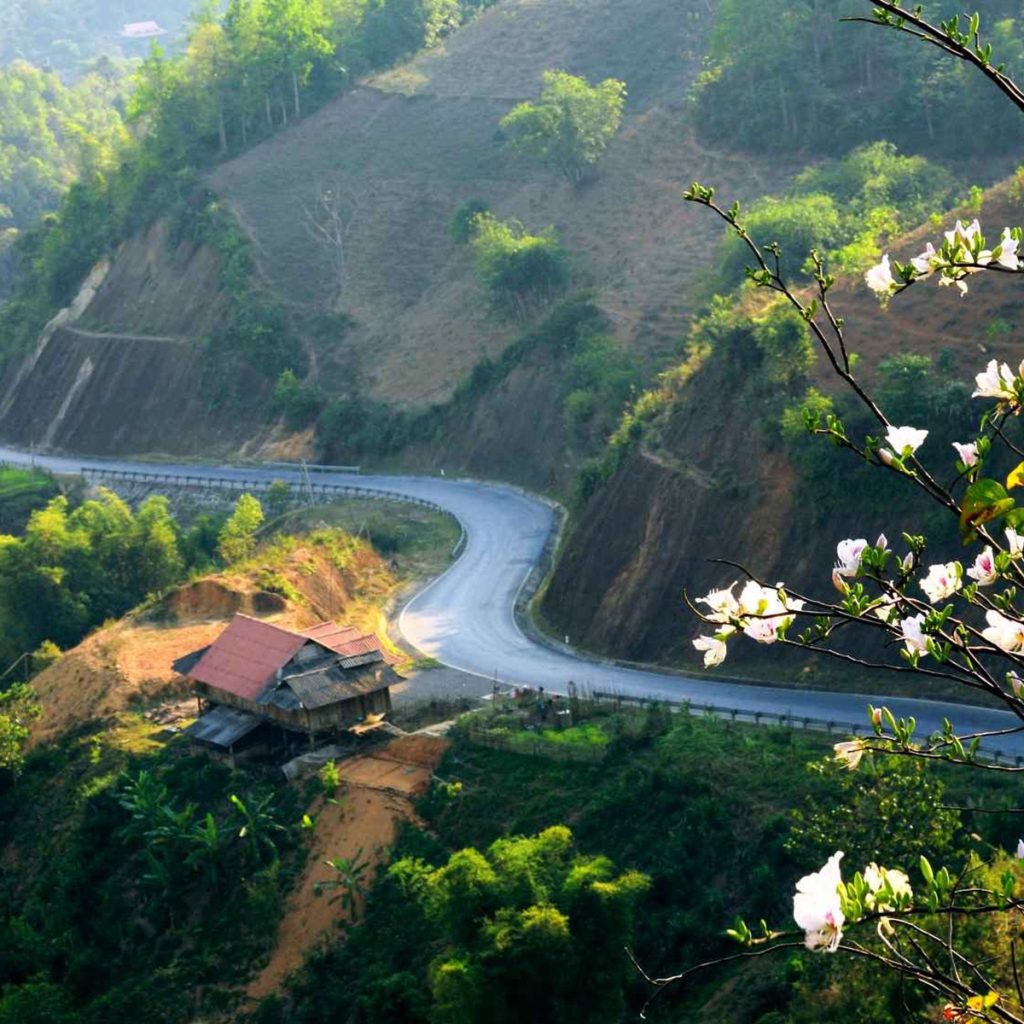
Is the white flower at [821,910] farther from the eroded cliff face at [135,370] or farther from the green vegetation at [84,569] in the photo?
the eroded cliff face at [135,370]

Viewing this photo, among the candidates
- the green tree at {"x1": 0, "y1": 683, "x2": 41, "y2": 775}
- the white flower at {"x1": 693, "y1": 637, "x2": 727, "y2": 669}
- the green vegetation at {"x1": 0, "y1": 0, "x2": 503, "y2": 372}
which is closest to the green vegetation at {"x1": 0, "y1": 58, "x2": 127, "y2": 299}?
the green vegetation at {"x1": 0, "y1": 0, "x2": 503, "y2": 372}

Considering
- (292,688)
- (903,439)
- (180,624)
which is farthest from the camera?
(180,624)

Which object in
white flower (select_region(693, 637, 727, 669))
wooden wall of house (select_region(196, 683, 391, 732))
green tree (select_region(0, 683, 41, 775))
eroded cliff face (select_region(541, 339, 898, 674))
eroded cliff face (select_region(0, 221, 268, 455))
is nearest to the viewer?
white flower (select_region(693, 637, 727, 669))

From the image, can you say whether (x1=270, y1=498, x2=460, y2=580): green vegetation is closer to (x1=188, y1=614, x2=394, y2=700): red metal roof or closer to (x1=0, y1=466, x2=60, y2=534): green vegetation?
(x1=188, y1=614, x2=394, y2=700): red metal roof

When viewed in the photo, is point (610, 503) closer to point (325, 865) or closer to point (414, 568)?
point (414, 568)

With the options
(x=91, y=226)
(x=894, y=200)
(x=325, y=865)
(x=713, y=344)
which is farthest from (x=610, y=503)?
(x=91, y=226)

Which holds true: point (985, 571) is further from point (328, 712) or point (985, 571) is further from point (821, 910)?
point (328, 712)

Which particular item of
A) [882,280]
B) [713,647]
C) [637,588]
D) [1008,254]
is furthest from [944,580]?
[637,588]
